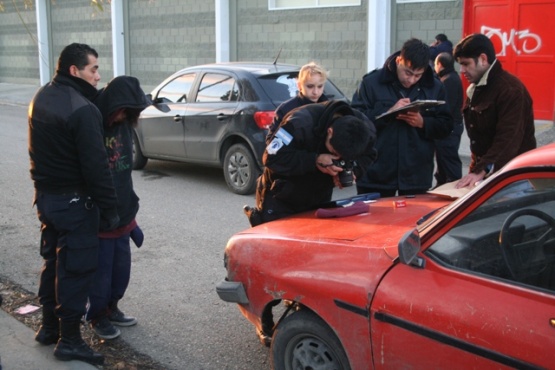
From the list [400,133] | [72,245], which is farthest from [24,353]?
[400,133]

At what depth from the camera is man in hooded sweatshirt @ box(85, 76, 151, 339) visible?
428 centimetres

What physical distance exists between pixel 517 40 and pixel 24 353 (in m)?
11.7

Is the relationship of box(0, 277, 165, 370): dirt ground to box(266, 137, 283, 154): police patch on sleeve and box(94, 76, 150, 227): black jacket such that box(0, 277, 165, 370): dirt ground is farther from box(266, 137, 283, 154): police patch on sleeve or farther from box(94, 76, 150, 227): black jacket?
box(266, 137, 283, 154): police patch on sleeve

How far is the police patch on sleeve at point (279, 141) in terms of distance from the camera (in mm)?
3924

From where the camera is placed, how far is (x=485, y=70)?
4.54 m

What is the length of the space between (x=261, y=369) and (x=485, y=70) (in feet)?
8.07

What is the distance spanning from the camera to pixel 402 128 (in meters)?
4.73

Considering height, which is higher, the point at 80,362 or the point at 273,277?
the point at 273,277

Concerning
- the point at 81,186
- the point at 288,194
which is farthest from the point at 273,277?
the point at 81,186

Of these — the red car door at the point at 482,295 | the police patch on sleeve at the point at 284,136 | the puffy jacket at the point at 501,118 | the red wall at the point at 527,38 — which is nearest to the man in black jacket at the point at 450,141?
the puffy jacket at the point at 501,118

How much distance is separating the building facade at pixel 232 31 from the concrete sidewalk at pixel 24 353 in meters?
7.54

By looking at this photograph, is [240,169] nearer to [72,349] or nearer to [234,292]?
[72,349]

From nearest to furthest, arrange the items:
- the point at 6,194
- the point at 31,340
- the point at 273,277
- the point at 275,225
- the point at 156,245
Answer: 1. the point at 273,277
2. the point at 275,225
3. the point at 31,340
4. the point at 156,245
5. the point at 6,194

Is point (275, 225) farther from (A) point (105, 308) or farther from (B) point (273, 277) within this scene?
(A) point (105, 308)
